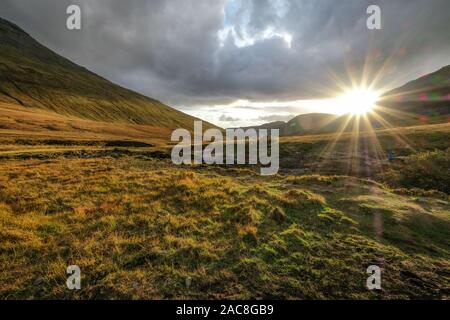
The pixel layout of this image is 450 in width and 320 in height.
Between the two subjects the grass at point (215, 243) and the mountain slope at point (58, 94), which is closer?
the grass at point (215, 243)

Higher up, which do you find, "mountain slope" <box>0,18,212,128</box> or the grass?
"mountain slope" <box>0,18,212,128</box>

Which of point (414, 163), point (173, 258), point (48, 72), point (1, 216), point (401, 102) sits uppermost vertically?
point (48, 72)

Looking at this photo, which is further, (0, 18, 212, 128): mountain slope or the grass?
(0, 18, 212, 128): mountain slope

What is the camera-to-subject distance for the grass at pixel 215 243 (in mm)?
7562

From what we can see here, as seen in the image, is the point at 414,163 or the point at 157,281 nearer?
the point at 157,281

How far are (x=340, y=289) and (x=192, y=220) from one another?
712 cm

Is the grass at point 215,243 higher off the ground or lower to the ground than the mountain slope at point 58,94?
lower

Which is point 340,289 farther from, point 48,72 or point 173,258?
point 48,72

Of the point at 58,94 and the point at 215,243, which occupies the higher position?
the point at 58,94

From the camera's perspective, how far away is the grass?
7.56m

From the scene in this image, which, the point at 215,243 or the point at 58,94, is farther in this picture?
the point at 58,94

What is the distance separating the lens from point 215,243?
10.2 meters

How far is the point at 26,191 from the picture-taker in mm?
16578
